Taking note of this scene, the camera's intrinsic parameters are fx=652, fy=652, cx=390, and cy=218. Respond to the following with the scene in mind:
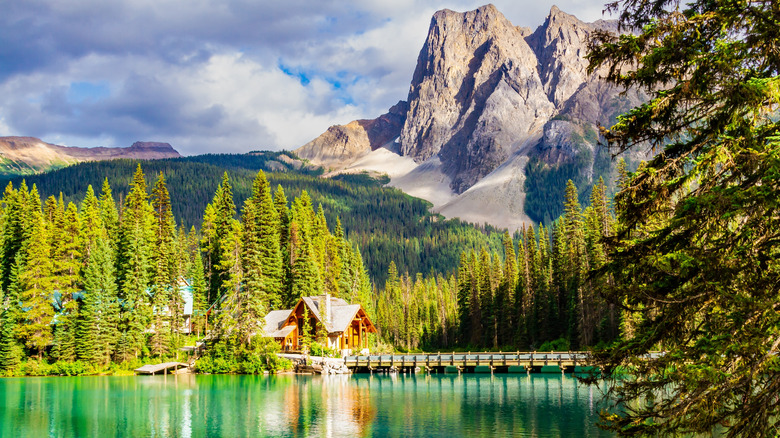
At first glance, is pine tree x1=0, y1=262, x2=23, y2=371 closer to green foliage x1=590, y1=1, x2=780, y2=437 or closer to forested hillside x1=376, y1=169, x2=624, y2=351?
forested hillside x1=376, y1=169, x2=624, y2=351

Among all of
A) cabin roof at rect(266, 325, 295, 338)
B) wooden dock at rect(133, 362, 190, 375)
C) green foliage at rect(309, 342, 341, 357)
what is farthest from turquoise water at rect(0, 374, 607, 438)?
cabin roof at rect(266, 325, 295, 338)

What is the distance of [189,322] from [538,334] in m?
40.4

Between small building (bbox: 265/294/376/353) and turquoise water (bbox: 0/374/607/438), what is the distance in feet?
36.7

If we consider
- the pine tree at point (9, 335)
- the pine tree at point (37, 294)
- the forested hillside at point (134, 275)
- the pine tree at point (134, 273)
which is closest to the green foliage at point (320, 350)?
the forested hillside at point (134, 275)

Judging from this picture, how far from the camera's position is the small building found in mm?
63594

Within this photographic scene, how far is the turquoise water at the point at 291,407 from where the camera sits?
2841cm

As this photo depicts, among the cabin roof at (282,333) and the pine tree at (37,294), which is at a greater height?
the pine tree at (37,294)

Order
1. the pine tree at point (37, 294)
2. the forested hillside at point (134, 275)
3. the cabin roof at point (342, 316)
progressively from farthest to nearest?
the cabin roof at point (342, 316), the forested hillside at point (134, 275), the pine tree at point (37, 294)

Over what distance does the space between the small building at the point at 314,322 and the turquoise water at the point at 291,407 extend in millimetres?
11179

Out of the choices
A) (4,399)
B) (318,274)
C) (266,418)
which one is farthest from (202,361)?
(266,418)

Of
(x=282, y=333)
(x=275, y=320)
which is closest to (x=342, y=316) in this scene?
(x=282, y=333)

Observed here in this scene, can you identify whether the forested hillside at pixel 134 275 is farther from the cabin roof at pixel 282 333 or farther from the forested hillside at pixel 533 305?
the forested hillside at pixel 533 305

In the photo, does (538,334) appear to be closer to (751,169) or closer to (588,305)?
(588,305)

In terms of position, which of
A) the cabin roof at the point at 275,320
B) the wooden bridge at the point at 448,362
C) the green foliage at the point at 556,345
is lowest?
the wooden bridge at the point at 448,362
